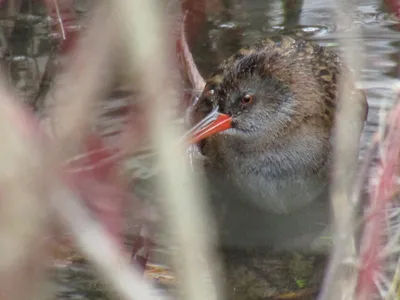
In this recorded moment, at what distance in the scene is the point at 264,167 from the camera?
414 cm

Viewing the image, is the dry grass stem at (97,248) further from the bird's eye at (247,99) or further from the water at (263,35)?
the water at (263,35)

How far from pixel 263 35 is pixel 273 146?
1.96 metres

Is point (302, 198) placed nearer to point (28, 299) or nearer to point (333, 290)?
point (333, 290)

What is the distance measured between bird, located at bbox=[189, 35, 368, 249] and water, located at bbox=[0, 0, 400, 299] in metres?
0.58

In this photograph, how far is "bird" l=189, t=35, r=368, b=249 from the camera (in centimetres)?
394

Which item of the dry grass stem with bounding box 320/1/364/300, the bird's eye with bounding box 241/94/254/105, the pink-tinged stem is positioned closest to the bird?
the bird's eye with bounding box 241/94/254/105

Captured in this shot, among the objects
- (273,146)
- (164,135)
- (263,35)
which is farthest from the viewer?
(263,35)

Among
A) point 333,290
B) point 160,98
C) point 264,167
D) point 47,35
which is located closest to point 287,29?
point 47,35

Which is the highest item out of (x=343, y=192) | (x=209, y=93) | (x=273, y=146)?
(x=343, y=192)

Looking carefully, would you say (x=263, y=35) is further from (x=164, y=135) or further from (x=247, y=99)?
(x=164, y=135)

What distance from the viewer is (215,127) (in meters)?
3.83

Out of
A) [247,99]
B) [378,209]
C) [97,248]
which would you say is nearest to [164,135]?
[97,248]

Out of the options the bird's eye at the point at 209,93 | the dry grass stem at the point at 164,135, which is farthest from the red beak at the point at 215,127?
the dry grass stem at the point at 164,135

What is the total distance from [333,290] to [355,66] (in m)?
0.45
